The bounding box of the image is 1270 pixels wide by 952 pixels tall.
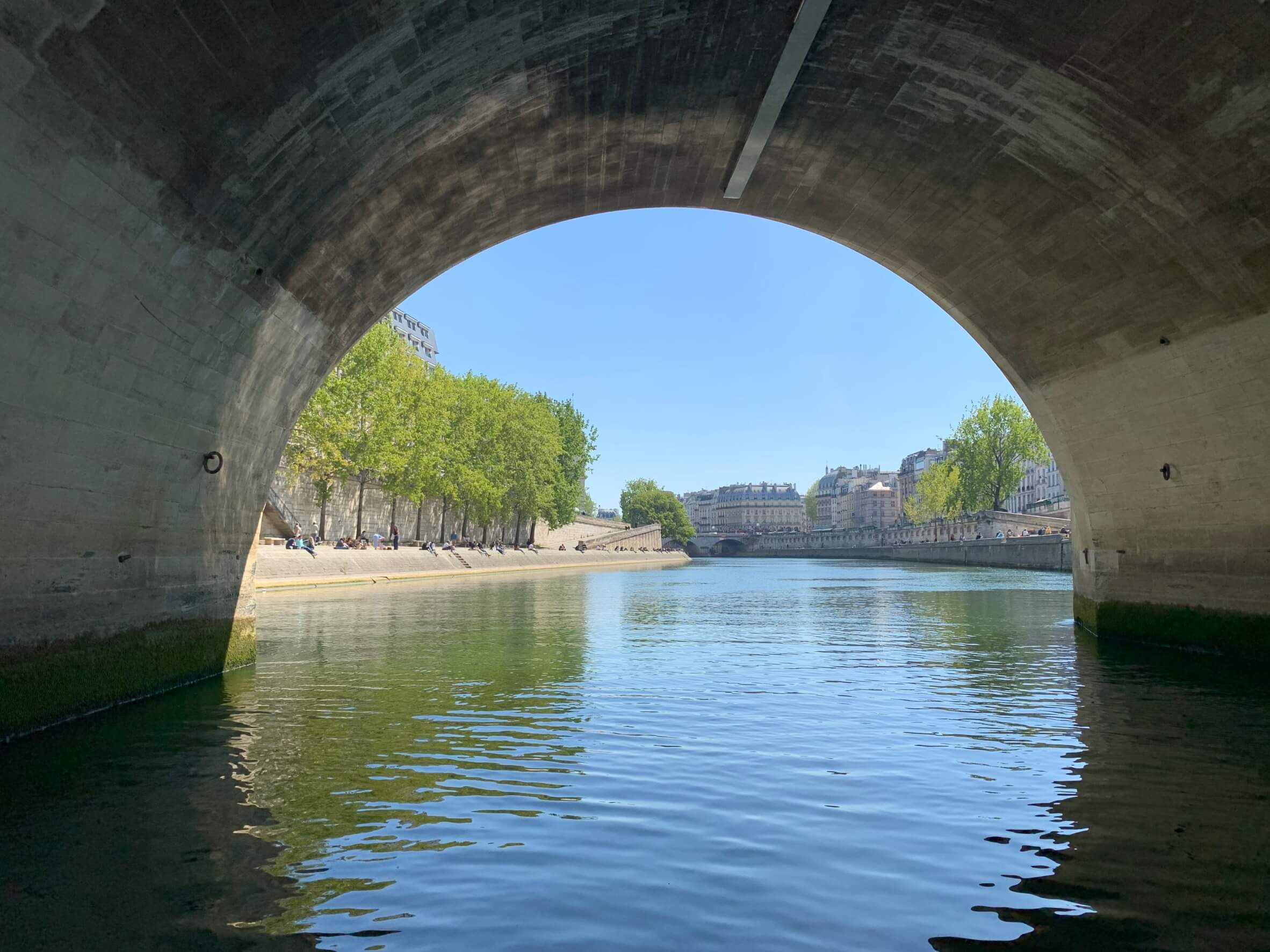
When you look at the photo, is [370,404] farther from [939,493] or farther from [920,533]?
[939,493]

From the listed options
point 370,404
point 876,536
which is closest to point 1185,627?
point 370,404

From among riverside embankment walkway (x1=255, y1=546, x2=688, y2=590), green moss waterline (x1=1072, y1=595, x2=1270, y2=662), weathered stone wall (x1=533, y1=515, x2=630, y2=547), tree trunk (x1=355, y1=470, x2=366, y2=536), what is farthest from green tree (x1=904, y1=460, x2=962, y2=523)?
green moss waterline (x1=1072, y1=595, x2=1270, y2=662)

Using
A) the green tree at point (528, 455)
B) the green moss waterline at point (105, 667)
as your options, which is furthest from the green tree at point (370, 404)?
the green moss waterline at point (105, 667)

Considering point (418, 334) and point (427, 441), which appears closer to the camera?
point (427, 441)

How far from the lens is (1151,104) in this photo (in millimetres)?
11234

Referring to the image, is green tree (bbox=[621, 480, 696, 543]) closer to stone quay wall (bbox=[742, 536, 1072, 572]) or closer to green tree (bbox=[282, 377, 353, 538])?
stone quay wall (bbox=[742, 536, 1072, 572])

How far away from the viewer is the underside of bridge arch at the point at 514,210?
823cm

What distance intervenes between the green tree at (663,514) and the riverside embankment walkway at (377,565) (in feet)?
334

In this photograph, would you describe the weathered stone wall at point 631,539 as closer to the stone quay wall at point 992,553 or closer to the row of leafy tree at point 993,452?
the stone quay wall at point 992,553

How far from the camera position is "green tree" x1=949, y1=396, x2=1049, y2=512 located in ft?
310

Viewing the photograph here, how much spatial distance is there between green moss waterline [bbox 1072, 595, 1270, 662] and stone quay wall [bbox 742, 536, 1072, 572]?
2354 cm

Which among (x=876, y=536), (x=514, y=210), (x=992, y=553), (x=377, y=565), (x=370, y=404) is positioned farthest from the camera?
(x=876, y=536)

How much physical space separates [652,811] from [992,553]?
81.0m

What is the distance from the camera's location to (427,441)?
179 feet
